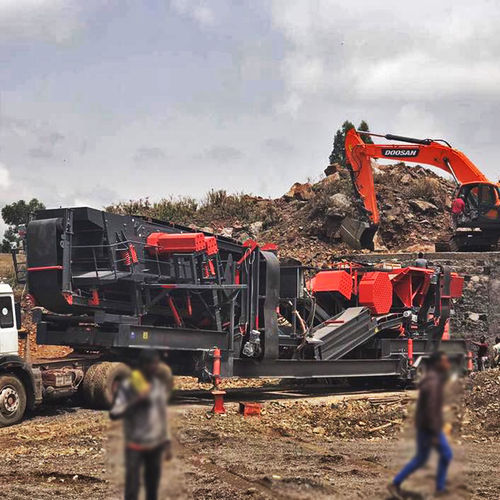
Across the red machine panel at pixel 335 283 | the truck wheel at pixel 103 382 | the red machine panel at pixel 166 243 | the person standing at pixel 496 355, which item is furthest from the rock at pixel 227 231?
the red machine panel at pixel 166 243

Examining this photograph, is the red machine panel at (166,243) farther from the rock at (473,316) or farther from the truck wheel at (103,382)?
the rock at (473,316)

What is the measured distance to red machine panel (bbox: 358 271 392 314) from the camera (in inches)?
827

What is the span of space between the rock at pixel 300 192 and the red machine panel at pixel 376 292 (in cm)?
1997

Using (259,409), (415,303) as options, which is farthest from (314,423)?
(415,303)

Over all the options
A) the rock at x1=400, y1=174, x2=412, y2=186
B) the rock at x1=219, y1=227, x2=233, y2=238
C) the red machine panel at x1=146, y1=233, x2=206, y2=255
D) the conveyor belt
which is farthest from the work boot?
the rock at x1=400, y1=174, x2=412, y2=186

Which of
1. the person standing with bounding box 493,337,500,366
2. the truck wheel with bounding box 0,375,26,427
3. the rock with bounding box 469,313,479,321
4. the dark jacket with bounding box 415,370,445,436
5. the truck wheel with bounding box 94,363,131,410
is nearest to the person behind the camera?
the dark jacket with bounding box 415,370,445,436

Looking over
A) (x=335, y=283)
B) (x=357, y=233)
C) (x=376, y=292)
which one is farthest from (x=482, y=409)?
(x=357, y=233)

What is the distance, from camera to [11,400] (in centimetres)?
1630

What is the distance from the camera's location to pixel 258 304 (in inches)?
776

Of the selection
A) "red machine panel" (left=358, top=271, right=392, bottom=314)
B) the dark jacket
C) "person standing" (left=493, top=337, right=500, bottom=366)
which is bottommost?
"person standing" (left=493, top=337, right=500, bottom=366)

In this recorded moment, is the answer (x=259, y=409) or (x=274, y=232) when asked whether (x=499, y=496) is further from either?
(x=274, y=232)

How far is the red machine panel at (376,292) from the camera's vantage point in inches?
827

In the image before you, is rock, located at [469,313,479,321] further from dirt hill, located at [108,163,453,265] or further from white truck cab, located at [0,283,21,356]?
white truck cab, located at [0,283,21,356]

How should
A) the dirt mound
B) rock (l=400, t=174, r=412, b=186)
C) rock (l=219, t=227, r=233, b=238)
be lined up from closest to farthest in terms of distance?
the dirt mound
rock (l=219, t=227, r=233, b=238)
rock (l=400, t=174, r=412, b=186)
